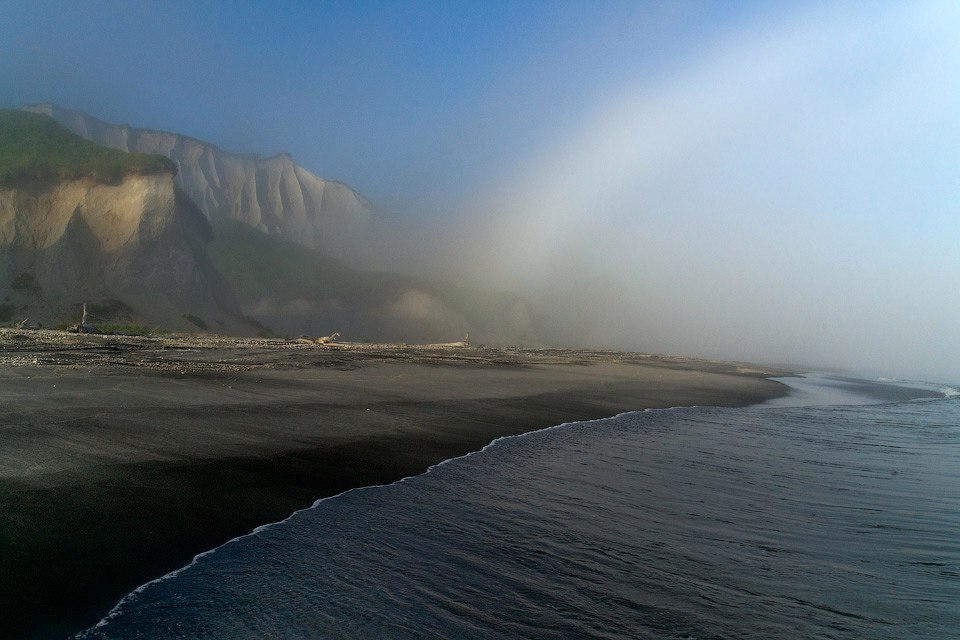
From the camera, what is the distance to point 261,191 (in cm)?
11300

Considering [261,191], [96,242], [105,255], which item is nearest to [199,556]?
[105,255]

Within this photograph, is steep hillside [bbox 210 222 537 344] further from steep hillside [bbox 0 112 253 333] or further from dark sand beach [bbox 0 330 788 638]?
dark sand beach [bbox 0 330 788 638]

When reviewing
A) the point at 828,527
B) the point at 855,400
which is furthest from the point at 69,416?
the point at 855,400

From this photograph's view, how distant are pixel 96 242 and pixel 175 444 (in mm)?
44526

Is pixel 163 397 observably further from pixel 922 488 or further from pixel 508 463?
pixel 922 488

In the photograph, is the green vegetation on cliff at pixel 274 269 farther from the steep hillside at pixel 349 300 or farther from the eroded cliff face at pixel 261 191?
the eroded cliff face at pixel 261 191

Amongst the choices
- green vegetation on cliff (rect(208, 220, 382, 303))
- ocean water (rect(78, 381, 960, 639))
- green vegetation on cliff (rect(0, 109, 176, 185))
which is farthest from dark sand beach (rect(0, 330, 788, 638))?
green vegetation on cliff (rect(208, 220, 382, 303))

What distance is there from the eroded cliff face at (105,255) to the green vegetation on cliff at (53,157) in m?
0.88

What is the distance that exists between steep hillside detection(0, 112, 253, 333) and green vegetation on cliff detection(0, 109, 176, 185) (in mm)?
76

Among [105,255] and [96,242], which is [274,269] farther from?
[105,255]

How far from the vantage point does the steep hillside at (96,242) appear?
39469 mm

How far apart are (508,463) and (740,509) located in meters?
3.42

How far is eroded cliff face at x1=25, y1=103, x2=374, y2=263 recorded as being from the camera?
331ft

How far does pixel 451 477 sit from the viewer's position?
841 centimetres
